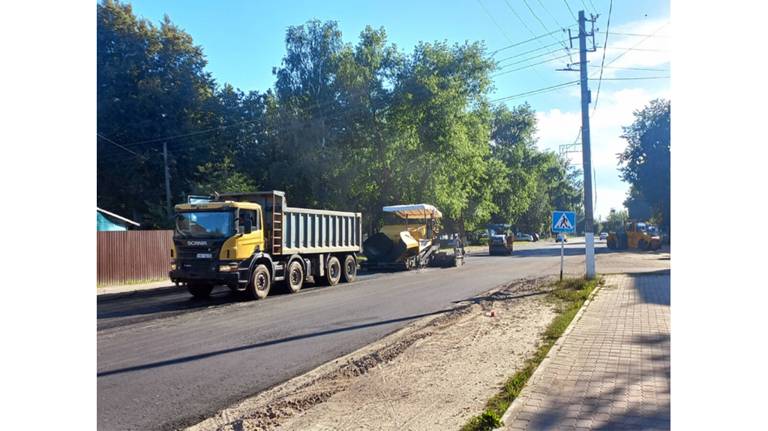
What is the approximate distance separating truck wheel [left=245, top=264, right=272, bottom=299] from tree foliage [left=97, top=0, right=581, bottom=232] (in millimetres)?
17269

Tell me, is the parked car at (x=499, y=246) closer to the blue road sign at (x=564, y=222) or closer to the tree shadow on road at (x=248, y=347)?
the blue road sign at (x=564, y=222)

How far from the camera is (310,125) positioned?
35656 millimetres

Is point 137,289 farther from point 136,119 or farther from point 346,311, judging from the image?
point 136,119

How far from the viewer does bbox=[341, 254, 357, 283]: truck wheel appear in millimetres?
19875

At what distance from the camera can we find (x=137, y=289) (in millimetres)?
18062

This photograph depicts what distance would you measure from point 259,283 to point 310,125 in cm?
2225

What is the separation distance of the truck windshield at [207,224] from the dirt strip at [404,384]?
6.30m

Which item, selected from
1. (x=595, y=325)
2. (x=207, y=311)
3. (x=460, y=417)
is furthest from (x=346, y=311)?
(x=460, y=417)

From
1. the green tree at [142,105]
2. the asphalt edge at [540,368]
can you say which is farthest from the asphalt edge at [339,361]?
the green tree at [142,105]

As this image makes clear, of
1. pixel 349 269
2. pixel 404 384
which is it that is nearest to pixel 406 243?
pixel 349 269

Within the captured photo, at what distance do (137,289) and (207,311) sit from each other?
6.96 m

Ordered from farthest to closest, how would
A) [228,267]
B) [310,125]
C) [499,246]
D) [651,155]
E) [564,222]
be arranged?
[651,155], [499,246], [310,125], [564,222], [228,267]

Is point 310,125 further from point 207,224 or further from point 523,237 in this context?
point 523,237

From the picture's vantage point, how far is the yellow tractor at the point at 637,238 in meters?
41.7
